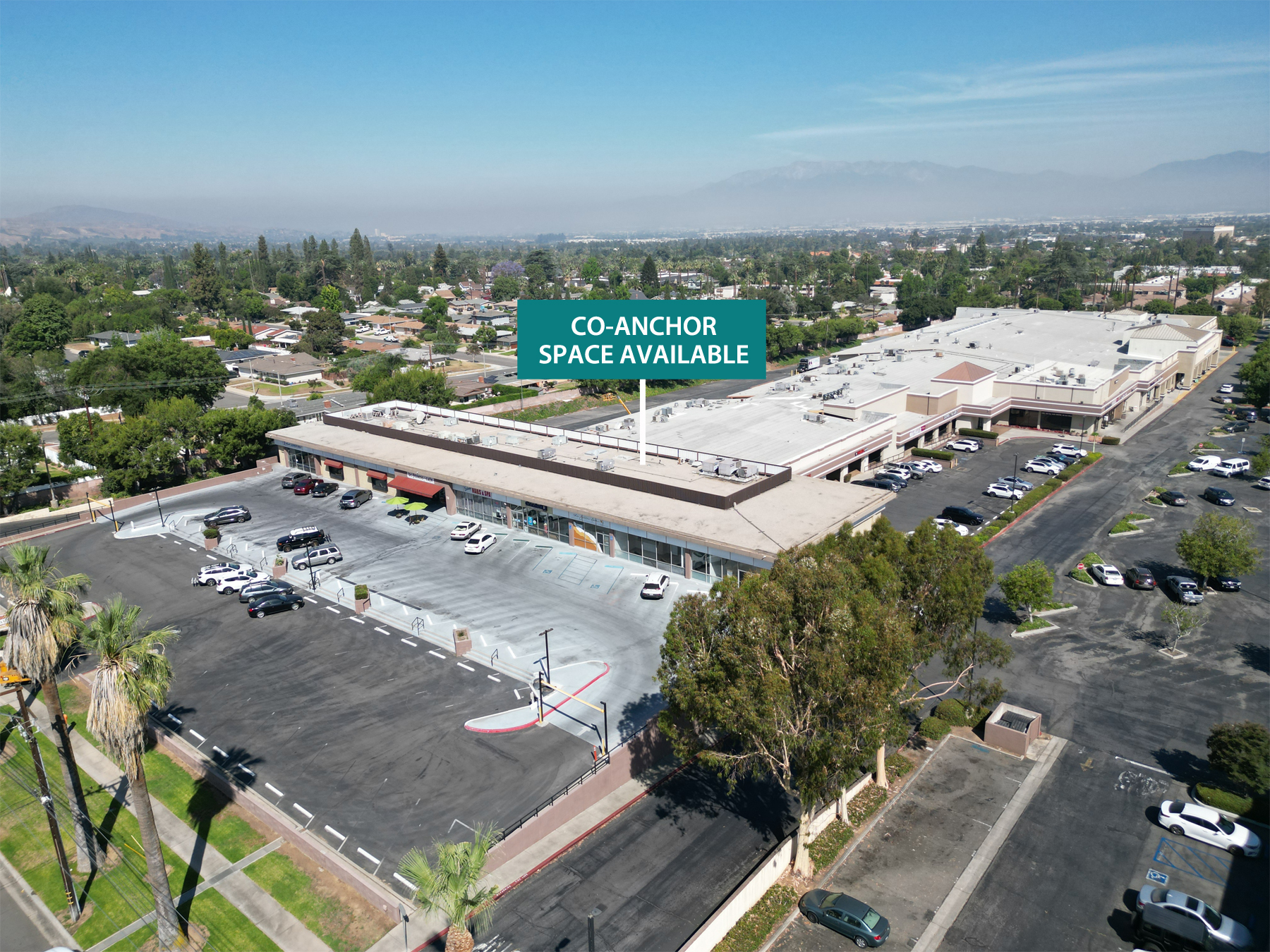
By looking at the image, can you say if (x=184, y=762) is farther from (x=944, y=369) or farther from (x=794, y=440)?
(x=944, y=369)

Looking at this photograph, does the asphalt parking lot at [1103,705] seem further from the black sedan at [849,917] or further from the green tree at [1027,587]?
the black sedan at [849,917]

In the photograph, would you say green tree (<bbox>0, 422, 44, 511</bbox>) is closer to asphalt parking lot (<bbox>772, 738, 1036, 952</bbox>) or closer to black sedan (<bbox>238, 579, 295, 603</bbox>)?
black sedan (<bbox>238, 579, 295, 603</bbox>)

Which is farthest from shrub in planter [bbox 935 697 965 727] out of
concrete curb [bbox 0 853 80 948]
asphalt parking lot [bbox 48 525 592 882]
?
concrete curb [bbox 0 853 80 948]

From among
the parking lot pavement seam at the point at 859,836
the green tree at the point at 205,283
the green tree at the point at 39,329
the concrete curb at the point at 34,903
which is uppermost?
the green tree at the point at 205,283

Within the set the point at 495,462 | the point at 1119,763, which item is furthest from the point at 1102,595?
the point at 495,462

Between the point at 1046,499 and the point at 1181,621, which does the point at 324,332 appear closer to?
the point at 1046,499

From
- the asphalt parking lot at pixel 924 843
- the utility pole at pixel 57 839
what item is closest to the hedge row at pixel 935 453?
the asphalt parking lot at pixel 924 843
